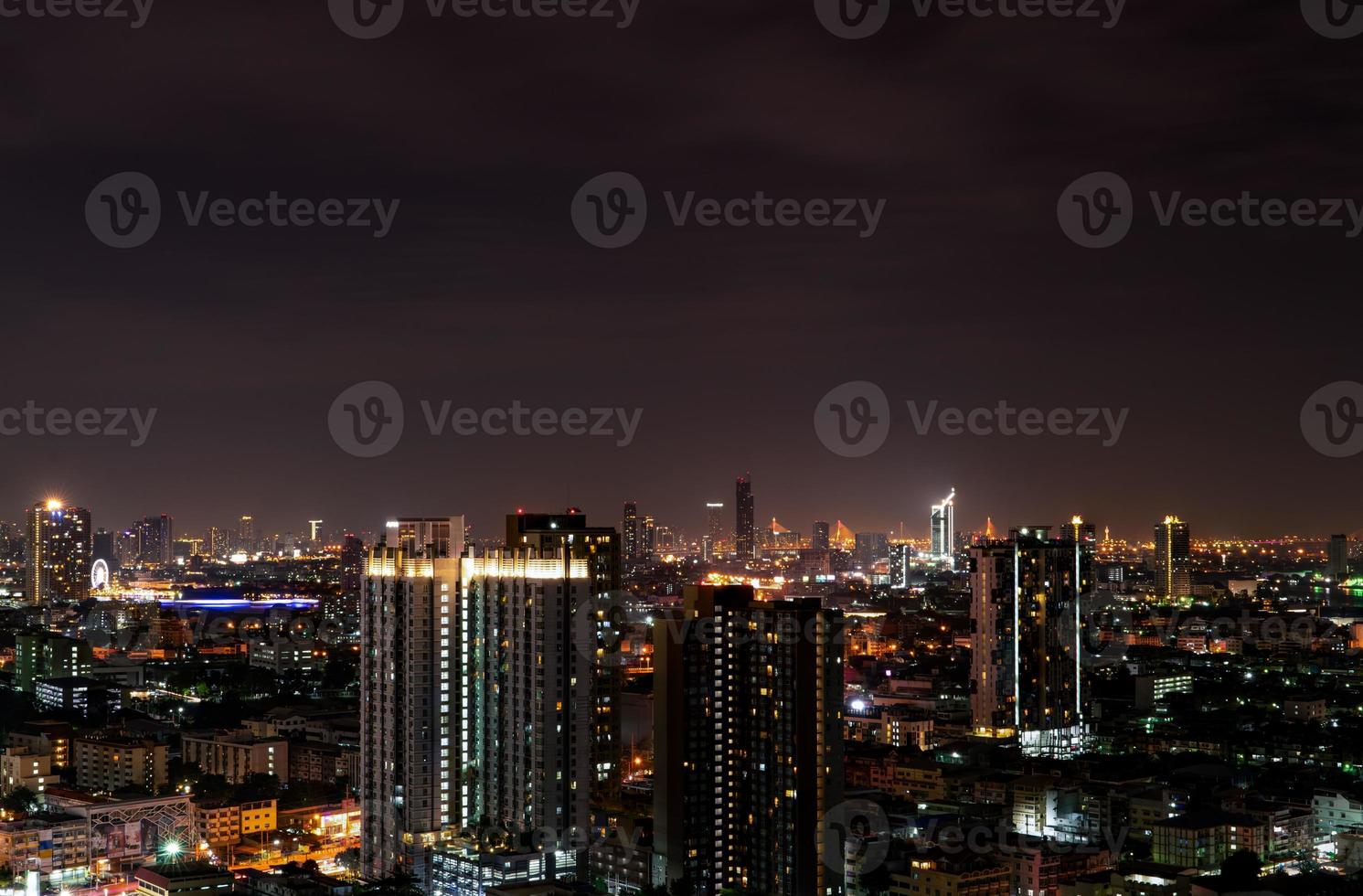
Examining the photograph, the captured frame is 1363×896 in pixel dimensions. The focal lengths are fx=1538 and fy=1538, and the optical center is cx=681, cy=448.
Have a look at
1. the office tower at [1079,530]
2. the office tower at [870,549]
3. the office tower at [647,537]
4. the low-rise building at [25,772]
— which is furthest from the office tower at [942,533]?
the low-rise building at [25,772]

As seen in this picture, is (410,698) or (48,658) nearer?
(410,698)

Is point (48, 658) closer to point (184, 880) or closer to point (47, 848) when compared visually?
point (47, 848)

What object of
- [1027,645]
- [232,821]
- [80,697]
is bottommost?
[232,821]

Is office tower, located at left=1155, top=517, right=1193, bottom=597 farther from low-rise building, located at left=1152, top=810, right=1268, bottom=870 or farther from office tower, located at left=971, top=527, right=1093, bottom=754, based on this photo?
low-rise building, located at left=1152, top=810, right=1268, bottom=870

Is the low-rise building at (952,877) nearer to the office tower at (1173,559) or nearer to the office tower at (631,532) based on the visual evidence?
the office tower at (631,532)

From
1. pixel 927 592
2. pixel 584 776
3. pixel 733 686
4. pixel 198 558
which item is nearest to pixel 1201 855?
pixel 733 686

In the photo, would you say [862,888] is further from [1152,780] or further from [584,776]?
[1152,780]

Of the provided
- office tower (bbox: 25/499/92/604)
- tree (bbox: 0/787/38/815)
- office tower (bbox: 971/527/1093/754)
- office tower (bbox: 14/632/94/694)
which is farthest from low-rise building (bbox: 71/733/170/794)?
office tower (bbox: 25/499/92/604)

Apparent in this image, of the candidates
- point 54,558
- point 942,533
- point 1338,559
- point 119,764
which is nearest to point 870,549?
point 942,533
